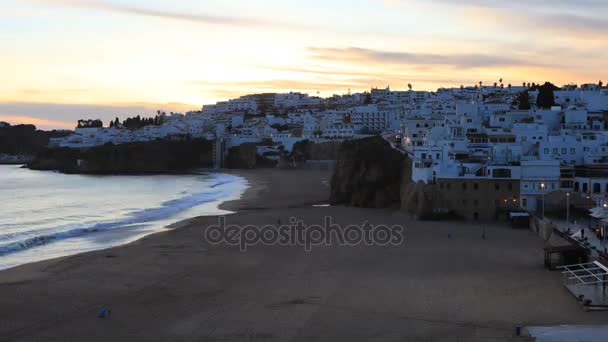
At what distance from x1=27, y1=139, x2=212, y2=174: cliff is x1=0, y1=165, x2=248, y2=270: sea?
3202 cm

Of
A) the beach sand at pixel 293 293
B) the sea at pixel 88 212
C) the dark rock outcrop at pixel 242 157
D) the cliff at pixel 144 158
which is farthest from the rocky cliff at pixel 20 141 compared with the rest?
the beach sand at pixel 293 293

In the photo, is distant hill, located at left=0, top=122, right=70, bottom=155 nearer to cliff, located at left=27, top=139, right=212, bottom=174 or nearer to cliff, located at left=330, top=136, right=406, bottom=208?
cliff, located at left=27, top=139, right=212, bottom=174

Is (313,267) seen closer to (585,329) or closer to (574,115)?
(585,329)

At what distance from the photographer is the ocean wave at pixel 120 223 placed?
2736 centimetres

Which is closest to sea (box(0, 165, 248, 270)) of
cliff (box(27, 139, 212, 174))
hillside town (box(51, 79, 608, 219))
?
hillside town (box(51, 79, 608, 219))

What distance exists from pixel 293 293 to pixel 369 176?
72.2 feet

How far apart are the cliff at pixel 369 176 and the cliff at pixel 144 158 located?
57437mm

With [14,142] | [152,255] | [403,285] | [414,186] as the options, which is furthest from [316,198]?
[14,142]

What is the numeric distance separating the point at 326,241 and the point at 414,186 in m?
8.88

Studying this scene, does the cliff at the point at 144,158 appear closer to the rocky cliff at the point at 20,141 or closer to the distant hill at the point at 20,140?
the rocky cliff at the point at 20,141

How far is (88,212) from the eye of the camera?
131ft

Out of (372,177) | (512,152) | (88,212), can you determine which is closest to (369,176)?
(372,177)

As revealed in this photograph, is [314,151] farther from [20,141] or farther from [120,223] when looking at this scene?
[20,141]

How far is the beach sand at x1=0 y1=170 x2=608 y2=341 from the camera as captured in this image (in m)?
14.8
